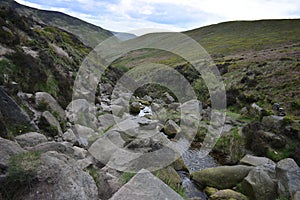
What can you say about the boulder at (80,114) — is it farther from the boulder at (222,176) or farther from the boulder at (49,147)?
the boulder at (222,176)

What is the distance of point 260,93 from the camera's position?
2889 centimetres

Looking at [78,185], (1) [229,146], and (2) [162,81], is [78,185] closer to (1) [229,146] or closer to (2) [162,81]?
(1) [229,146]

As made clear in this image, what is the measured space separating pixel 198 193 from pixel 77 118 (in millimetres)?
7619

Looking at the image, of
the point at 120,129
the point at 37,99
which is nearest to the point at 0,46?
the point at 37,99

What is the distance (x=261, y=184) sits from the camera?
10719 mm

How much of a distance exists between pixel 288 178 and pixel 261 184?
1096 mm

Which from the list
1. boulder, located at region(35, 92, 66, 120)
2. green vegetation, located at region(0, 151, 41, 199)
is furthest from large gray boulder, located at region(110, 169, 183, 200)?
boulder, located at region(35, 92, 66, 120)

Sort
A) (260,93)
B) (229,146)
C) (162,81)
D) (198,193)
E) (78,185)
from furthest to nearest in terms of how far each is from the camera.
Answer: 1. (162,81)
2. (260,93)
3. (229,146)
4. (198,193)
5. (78,185)

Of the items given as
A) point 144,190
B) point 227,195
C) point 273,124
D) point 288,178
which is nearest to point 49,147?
point 144,190

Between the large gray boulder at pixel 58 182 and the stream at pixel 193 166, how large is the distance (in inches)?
272

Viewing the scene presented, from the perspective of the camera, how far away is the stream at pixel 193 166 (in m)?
11.8

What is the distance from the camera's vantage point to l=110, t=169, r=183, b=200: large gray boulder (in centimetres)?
554

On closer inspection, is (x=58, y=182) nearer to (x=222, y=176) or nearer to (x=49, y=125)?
(x=49, y=125)

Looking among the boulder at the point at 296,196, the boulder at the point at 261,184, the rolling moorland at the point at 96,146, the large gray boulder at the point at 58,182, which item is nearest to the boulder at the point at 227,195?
the rolling moorland at the point at 96,146
